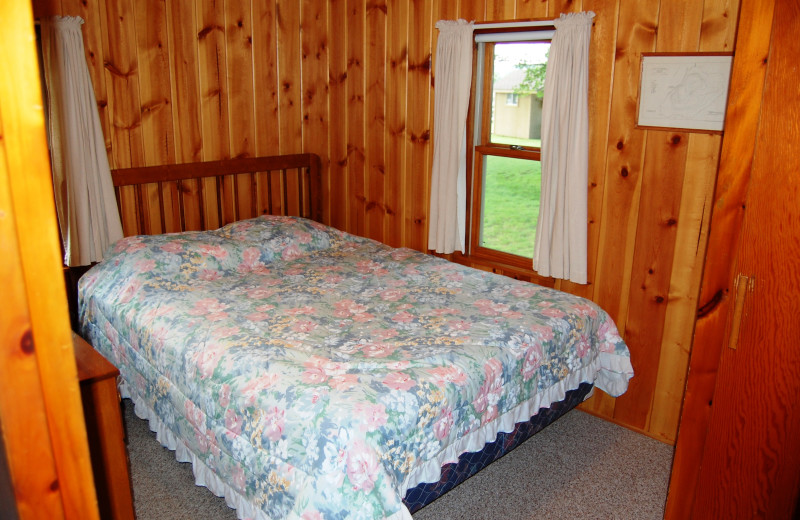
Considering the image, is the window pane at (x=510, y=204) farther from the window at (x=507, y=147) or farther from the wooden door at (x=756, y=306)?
the wooden door at (x=756, y=306)

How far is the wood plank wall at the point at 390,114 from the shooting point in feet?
9.53

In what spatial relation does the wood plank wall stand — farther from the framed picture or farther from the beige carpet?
the beige carpet

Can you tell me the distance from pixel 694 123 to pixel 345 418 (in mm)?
2005

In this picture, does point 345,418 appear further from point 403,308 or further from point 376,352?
point 403,308

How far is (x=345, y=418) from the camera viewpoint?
74.9 inches

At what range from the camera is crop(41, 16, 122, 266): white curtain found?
3.03m

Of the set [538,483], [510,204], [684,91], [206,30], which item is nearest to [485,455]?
[538,483]

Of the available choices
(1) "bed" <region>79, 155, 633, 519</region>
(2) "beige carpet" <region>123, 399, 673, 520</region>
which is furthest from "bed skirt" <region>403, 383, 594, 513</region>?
(2) "beige carpet" <region>123, 399, 673, 520</region>

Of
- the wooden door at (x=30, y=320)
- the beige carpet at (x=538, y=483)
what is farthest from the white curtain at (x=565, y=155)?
the wooden door at (x=30, y=320)

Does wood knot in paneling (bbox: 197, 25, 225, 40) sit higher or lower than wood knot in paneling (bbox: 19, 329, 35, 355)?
higher

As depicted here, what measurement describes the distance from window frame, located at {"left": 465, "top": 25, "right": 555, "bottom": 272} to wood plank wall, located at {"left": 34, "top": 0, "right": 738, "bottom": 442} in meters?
0.13

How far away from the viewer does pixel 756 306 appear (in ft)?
4.42

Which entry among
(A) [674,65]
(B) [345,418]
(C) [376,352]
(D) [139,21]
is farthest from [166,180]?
(A) [674,65]

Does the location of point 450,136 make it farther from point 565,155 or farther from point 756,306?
point 756,306
